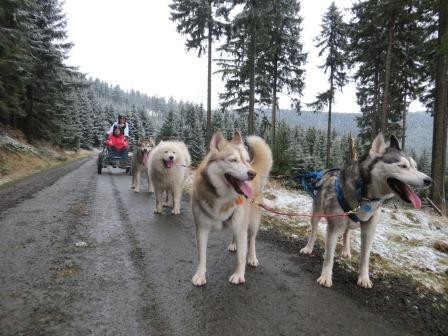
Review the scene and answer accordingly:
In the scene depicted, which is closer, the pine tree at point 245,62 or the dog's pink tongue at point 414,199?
the dog's pink tongue at point 414,199

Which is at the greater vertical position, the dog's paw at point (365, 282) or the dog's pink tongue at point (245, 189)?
the dog's pink tongue at point (245, 189)

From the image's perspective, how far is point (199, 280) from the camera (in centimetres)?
386

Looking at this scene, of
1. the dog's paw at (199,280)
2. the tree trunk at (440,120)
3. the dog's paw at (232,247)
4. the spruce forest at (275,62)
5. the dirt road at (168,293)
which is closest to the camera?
the dirt road at (168,293)

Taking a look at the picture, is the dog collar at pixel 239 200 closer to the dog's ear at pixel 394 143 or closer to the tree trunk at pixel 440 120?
the dog's ear at pixel 394 143

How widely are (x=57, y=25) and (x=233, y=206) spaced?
31543mm

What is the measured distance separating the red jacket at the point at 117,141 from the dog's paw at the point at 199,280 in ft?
41.4

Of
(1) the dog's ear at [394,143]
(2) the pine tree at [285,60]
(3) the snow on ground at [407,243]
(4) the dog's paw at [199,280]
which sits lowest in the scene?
(3) the snow on ground at [407,243]

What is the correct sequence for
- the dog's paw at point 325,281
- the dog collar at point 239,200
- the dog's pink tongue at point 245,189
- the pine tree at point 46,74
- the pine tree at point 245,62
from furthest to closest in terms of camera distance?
the pine tree at point 46,74 → the pine tree at point 245,62 → the dog's paw at point 325,281 → the dog collar at point 239,200 → the dog's pink tongue at point 245,189

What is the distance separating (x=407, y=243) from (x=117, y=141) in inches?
514

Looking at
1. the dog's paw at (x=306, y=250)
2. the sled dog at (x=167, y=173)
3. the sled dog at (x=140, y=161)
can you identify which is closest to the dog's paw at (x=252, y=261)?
the dog's paw at (x=306, y=250)

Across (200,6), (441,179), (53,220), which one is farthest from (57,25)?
(441,179)

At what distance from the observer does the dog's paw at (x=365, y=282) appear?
411cm

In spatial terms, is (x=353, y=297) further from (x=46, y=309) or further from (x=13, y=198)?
(x=13, y=198)

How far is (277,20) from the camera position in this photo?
56.4 ft
